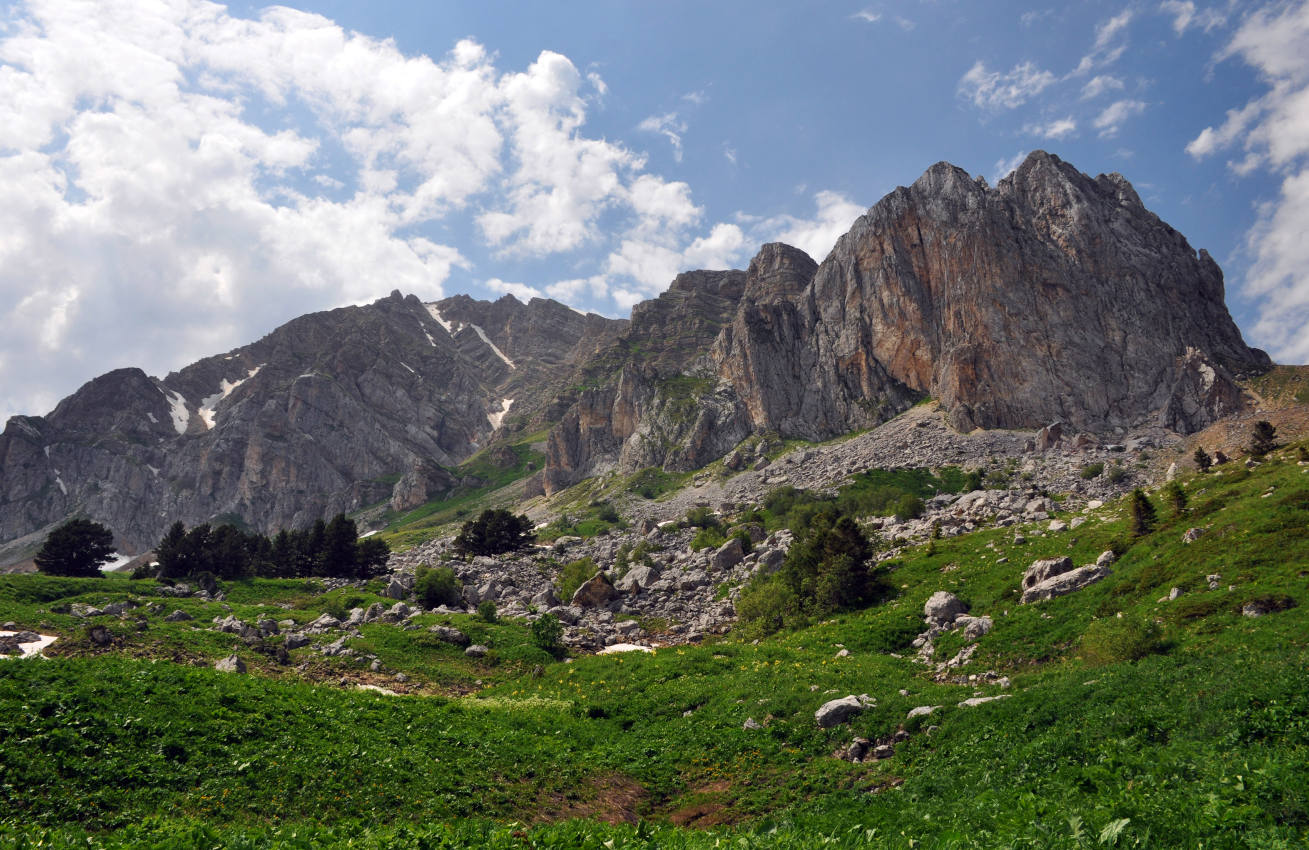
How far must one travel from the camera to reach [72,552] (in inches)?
2173

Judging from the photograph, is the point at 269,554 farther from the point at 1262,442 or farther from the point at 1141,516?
the point at 1262,442

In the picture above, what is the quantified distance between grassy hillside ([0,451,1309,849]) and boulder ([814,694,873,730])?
1.43ft

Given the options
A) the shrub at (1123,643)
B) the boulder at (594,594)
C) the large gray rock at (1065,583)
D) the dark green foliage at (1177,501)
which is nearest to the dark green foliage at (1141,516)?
the dark green foliage at (1177,501)

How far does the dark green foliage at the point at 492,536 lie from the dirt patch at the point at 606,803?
57065 mm

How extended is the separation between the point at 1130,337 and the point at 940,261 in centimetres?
3794

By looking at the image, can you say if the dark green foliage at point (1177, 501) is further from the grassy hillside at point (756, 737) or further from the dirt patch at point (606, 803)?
the dirt patch at point (606, 803)

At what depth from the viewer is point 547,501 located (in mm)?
180625

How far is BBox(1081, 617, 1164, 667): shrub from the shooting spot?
790 inches

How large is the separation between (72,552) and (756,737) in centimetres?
6363

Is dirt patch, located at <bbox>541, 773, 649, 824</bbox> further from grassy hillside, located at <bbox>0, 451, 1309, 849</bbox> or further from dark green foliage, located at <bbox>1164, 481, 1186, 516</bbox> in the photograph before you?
dark green foliage, located at <bbox>1164, 481, 1186, 516</bbox>

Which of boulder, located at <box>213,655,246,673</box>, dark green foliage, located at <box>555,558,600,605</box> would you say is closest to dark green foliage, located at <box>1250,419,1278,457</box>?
dark green foliage, located at <box>555,558,600,605</box>

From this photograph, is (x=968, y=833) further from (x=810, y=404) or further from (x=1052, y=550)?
(x=810, y=404)

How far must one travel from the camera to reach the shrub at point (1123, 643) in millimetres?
20078

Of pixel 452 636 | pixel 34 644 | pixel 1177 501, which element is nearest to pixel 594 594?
pixel 452 636
